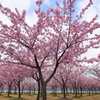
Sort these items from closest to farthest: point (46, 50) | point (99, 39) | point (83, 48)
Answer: point (99, 39)
point (83, 48)
point (46, 50)

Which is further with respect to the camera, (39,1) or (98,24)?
(98,24)

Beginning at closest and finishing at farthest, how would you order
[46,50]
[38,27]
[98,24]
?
[98,24]
[38,27]
[46,50]

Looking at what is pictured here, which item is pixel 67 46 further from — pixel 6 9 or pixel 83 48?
pixel 6 9

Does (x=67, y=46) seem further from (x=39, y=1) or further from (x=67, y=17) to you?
(x=39, y=1)

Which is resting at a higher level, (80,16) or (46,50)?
(80,16)

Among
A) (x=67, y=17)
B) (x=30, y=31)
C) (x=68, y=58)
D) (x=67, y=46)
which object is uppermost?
(x=67, y=17)

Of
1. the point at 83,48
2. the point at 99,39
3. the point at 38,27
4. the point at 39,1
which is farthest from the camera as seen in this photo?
the point at 83,48

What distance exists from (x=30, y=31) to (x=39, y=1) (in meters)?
2.63

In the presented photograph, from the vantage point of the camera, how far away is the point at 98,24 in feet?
27.9

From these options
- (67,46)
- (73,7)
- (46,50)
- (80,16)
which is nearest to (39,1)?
(73,7)

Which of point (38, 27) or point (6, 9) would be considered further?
point (38, 27)

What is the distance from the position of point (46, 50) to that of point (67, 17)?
381 centimetres

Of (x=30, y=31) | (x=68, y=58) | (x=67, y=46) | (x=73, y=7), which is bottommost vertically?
(x=68, y=58)

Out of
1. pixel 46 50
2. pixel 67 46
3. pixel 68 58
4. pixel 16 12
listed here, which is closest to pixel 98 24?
pixel 67 46
